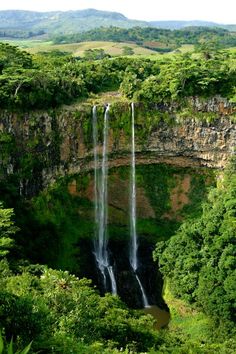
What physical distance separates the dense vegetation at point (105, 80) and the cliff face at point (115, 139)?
0.96 m

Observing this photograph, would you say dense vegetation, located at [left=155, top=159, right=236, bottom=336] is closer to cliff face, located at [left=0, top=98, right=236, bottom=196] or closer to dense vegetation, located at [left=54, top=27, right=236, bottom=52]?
cliff face, located at [left=0, top=98, right=236, bottom=196]

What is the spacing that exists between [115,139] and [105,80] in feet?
23.3

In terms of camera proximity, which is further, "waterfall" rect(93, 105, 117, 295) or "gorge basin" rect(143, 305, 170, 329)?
"waterfall" rect(93, 105, 117, 295)

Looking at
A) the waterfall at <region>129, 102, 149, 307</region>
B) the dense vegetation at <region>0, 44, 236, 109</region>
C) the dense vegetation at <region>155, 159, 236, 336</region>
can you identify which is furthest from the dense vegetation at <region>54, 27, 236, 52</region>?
the dense vegetation at <region>155, 159, 236, 336</region>

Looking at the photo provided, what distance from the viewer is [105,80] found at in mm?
41531

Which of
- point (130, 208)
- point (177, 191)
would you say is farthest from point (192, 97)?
point (130, 208)

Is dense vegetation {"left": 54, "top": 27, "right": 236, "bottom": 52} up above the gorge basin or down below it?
above

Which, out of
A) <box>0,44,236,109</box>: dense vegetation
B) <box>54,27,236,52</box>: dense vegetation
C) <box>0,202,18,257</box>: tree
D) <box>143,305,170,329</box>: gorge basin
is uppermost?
<box>54,27,236,52</box>: dense vegetation

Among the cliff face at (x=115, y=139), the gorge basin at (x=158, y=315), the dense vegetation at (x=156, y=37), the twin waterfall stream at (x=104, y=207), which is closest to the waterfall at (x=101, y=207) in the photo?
the twin waterfall stream at (x=104, y=207)

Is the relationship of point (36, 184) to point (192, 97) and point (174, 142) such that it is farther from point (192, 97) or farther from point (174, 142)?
point (192, 97)

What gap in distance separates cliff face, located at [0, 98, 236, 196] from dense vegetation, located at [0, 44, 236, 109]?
96cm

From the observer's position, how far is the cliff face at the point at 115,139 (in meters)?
34.5

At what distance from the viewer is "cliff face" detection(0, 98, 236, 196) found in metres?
34.5

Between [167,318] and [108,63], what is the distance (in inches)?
893
